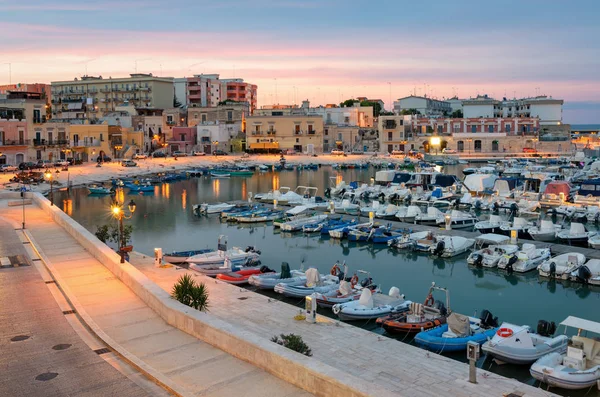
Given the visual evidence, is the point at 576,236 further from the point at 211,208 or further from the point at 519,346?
the point at 211,208

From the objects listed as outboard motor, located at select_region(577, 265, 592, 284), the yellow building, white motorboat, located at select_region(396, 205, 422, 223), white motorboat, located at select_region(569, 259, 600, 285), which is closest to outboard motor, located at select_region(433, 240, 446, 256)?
white motorboat, located at select_region(569, 259, 600, 285)

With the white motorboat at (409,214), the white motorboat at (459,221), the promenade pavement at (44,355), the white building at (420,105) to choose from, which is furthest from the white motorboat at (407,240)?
the white building at (420,105)

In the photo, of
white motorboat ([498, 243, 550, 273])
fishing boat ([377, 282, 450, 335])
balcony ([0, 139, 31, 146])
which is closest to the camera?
fishing boat ([377, 282, 450, 335])

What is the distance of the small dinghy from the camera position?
1516 centimetres

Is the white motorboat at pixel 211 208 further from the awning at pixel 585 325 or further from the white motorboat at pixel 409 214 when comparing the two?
the awning at pixel 585 325

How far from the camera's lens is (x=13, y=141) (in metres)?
58.4

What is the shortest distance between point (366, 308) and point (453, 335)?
3127 millimetres

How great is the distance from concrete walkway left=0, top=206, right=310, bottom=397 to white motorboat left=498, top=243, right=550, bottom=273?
52.5 feet

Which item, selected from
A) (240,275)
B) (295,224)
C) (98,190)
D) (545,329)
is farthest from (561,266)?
(98,190)

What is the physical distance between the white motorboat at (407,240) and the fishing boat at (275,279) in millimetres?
8388

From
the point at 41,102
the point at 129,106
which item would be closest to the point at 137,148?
the point at 129,106

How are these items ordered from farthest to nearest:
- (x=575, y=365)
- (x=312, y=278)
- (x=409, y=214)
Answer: (x=409, y=214), (x=312, y=278), (x=575, y=365)

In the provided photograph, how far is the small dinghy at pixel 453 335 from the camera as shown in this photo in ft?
49.7

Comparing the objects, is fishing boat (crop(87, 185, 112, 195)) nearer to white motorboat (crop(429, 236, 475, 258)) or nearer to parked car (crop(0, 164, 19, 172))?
parked car (crop(0, 164, 19, 172))
